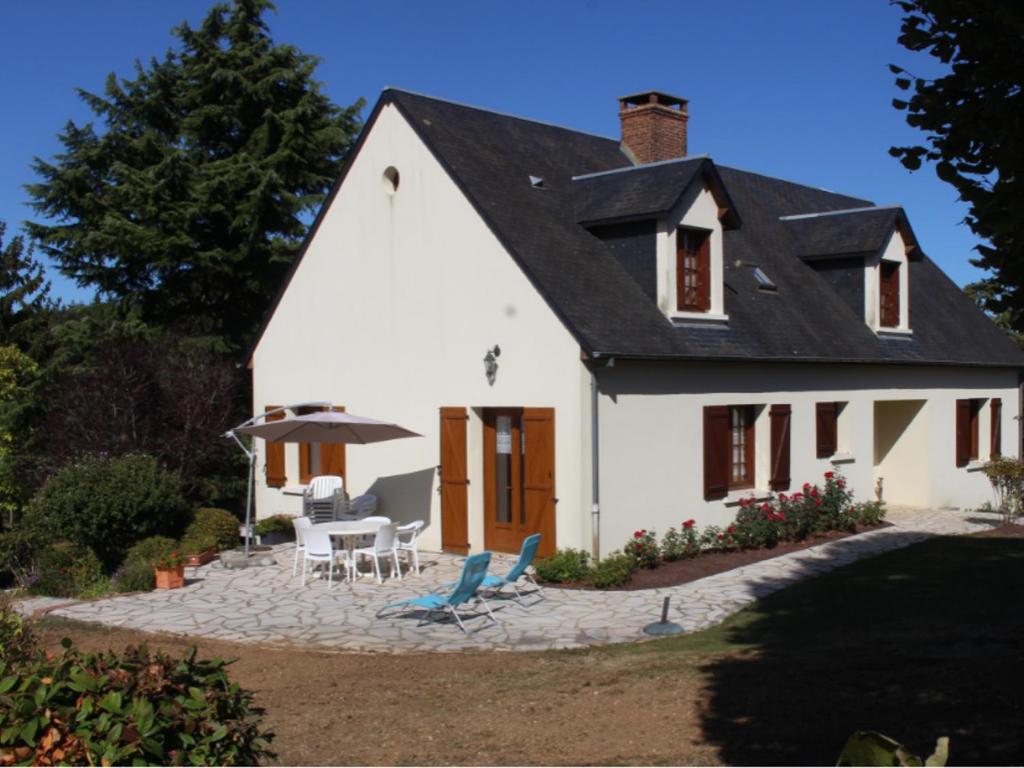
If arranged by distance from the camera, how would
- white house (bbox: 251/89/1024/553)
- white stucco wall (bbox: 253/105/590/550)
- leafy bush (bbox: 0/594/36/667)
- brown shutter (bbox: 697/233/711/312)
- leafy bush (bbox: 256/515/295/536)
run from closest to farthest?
leafy bush (bbox: 0/594/36/667), white stucco wall (bbox: 253/105/590/550), white house (bbox: 251/89/1024/553), brown shutter (bbox: 697/233/711/312), leafy bush (bbox: 256/515/295/536)

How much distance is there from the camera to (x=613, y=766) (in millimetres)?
6230

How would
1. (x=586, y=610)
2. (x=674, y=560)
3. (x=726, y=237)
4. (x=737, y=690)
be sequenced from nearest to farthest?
(x=737, y=690), (x=586, y=610), (x=674, y=560), (x=726, y=237)

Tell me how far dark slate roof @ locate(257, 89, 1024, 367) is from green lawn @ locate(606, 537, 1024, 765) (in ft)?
14.0

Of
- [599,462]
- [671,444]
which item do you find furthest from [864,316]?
[599,462]

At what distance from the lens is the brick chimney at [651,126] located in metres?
21.0

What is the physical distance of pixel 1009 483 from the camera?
66.0 feet

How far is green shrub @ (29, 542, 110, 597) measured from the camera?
13500 millimetres

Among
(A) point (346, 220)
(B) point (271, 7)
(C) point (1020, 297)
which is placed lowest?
(C) point (1020, 297)

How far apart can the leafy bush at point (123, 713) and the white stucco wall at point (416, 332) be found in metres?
9.60

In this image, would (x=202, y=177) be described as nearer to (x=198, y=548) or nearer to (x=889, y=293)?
(x=198, y=548)

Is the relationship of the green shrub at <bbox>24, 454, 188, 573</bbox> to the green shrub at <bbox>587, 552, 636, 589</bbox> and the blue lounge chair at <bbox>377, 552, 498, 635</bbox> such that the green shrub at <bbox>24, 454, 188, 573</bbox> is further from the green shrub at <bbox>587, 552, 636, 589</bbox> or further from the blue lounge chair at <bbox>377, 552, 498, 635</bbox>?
the green shrub at <bbox>587, 552, 636, 589</bbox>

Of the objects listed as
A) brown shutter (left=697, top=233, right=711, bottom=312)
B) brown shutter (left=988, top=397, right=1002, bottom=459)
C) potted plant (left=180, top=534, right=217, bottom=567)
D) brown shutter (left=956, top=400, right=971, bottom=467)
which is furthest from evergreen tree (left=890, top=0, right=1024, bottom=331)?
brown shutter (left=988, top=397, right=1002, bottom=459)

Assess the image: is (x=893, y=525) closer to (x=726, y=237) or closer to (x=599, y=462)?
(x=726, y=237)

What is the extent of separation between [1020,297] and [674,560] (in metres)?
9.98
